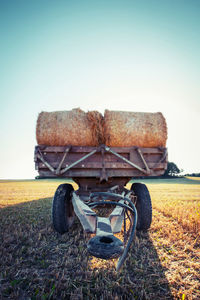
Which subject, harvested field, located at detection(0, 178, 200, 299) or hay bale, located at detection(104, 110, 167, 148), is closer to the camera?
harvested field, located at detection(0, 178, 200, 299)

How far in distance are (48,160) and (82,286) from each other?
2.40m

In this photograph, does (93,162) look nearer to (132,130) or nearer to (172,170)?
(132,130)

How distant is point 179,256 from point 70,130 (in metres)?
3.03

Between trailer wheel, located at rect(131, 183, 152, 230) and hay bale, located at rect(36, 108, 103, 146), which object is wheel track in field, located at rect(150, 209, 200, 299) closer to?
trailer wheel, located at rect(131, 183, 152, 230)

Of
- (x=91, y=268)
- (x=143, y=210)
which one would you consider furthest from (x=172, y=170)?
(x=91, y=268)

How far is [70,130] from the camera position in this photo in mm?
3775

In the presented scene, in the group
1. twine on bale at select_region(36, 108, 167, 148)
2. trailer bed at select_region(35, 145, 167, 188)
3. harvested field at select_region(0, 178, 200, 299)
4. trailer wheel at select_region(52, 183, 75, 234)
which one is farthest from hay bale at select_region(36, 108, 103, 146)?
harvested field at select_region(0, 178, 200, 299)

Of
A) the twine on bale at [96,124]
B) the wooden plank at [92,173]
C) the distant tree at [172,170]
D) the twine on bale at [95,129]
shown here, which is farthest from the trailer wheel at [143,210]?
the distant tree at [172,170]

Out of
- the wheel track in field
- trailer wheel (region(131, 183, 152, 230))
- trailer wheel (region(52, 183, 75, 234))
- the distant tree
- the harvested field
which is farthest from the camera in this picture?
the distant tree

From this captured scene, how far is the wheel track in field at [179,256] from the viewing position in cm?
207

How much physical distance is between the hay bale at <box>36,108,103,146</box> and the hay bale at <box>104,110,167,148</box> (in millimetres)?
229

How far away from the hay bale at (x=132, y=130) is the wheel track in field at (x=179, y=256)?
6.37 ft

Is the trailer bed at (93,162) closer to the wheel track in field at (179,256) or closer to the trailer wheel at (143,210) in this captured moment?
the trailer wheel at (143,210)

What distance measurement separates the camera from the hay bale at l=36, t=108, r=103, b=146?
12.4 feet
